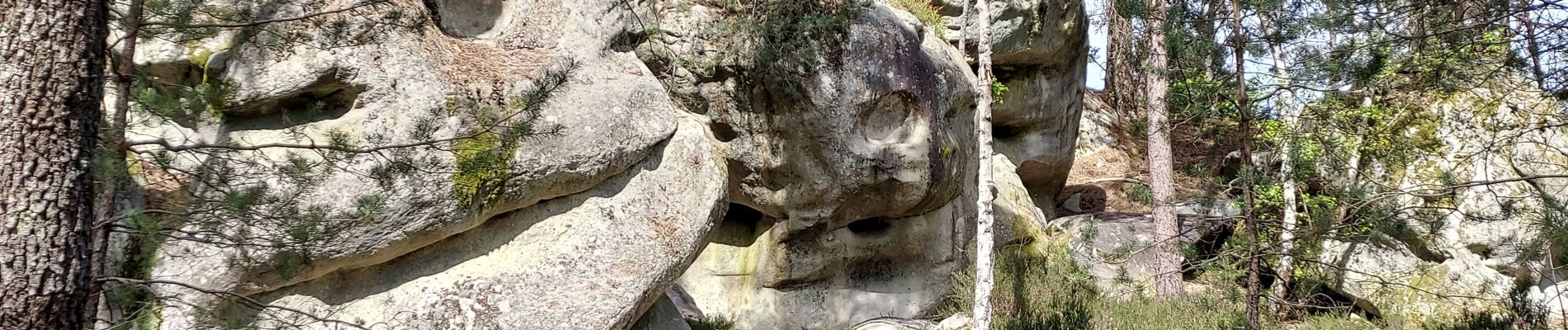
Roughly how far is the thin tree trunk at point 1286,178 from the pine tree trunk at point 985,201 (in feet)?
7.46

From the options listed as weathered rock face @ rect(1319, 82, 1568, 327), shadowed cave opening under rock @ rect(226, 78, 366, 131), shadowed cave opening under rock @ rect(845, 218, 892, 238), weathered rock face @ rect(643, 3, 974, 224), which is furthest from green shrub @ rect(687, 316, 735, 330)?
weathered rock face @ rect(1319, 82, 1568, 327)

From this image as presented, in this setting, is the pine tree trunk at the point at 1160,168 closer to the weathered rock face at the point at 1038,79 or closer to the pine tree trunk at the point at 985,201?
the weathered rock face at the point at 1038,79

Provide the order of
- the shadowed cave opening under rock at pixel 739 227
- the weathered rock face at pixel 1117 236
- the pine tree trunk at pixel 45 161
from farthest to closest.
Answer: the weathered rock face at pixel 1117 236, the shadowed cave opening under rock at pixel 739 227, the pine tree trunk at pixel 45 161

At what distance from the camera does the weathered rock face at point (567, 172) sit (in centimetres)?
585

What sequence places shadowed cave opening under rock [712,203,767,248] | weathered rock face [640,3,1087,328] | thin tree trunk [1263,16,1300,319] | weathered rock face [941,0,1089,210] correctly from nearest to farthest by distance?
thin tree trunk [1263,16,1300,319] < weathered rock face [640,3,1087,328] < shadowed cave opening under rock [712,203,767,248] < weathered rock face [941,0,1089,210]

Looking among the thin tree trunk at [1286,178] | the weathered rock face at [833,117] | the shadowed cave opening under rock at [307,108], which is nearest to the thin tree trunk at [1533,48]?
the thin tree trunk at [1286,178]

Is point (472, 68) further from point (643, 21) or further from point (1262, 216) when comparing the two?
point (1262, 216)

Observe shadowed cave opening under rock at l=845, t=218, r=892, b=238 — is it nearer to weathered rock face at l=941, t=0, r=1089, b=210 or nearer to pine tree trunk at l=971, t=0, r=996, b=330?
pine tree trunk at l=971, t=0, r=996, b=330

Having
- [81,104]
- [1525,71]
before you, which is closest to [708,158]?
[81,104]

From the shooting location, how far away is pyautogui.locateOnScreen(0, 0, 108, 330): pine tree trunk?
359 cm

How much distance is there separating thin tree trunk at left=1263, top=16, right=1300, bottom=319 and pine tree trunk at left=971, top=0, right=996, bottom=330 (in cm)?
227

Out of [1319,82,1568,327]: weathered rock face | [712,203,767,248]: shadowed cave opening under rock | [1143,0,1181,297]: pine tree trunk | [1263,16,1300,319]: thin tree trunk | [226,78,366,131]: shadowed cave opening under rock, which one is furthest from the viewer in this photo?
[712,203,767,248]: shadowed cave opening under rock

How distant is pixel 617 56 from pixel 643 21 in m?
1.02

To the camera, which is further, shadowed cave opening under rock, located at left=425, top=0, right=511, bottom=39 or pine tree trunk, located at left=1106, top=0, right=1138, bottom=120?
pine tree trunk, located at left=1106, top=0, right=1138, bottom=120
